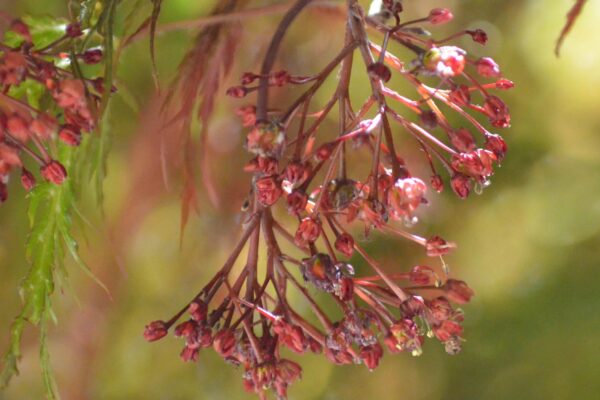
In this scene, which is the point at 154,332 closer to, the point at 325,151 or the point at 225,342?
the point at 225,342

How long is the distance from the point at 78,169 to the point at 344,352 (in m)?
0.25

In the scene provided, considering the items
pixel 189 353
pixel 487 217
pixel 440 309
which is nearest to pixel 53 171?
pixel 189 353

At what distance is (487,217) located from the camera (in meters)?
0.81

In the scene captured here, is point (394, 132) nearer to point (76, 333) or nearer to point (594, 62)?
point (594, 62)

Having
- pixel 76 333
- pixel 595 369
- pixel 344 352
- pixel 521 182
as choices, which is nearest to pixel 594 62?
pixel 521 182

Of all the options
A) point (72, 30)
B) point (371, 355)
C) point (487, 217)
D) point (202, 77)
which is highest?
point (72, 30)

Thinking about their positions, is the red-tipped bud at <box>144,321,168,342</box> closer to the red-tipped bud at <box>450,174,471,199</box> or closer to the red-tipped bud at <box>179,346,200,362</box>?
the red-tipped bud at <box>179,346,200,362</box>

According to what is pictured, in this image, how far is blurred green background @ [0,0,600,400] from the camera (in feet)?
2.59

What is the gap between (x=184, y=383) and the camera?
0.87m

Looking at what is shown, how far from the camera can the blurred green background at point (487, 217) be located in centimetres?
79

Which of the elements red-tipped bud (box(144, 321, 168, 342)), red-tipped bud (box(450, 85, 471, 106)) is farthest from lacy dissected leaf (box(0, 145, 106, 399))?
red-tipped bud (box(450, 85, 471, 106))

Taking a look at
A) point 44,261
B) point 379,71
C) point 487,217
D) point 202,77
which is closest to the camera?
point 379,71

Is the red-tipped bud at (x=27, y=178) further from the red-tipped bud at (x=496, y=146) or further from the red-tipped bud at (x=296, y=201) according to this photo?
the red-tipped bud at (x=496, y=146)

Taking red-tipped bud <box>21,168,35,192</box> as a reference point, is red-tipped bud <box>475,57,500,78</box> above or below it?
above
